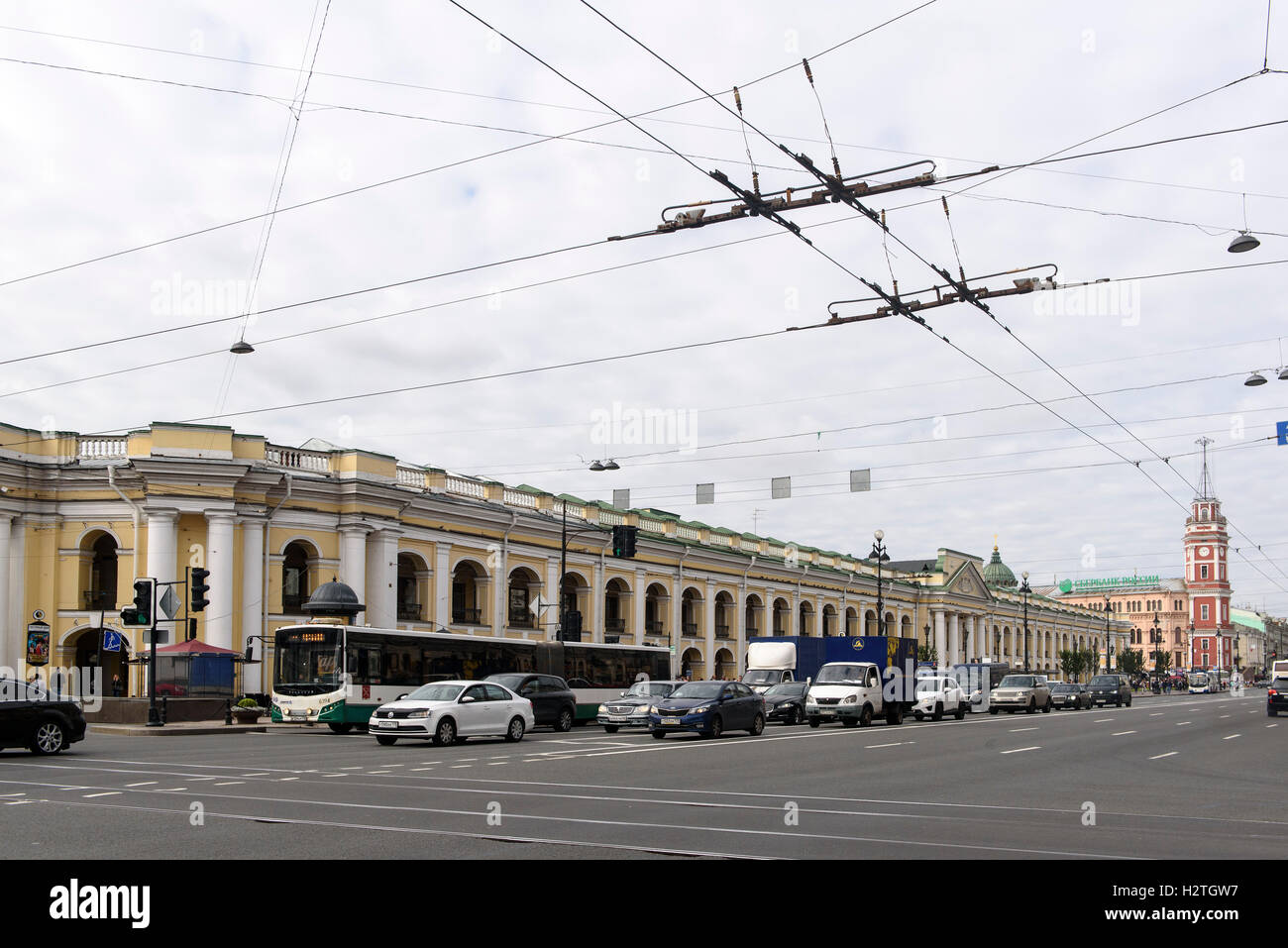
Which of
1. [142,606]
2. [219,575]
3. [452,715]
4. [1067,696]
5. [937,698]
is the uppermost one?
[219,575]

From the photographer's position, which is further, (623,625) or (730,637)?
(730,637)

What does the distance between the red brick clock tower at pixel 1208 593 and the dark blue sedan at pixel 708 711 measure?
169 m

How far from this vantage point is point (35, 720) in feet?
72.0

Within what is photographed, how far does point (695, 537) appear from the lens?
234ft

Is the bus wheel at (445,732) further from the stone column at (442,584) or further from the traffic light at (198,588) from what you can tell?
the stone column at (442,584)

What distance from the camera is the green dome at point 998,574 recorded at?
440 feet

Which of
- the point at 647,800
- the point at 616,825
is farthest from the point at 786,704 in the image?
the point at 616,825

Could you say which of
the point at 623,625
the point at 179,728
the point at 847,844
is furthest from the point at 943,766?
the point at 623,625

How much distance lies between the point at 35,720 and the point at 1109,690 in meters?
54.8

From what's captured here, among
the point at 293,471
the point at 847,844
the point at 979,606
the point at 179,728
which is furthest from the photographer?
the point at 979,606

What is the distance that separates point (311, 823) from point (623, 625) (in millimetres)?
53176

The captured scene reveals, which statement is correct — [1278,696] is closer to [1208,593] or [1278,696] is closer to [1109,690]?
[1109,690]
